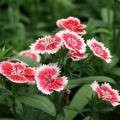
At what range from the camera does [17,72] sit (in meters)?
1.93

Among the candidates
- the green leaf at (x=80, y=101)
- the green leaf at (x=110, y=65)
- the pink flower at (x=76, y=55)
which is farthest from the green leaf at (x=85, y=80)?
the green leaf at (x=110, y=65)

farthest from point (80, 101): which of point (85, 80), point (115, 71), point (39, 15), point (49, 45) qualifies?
point (39, 15)

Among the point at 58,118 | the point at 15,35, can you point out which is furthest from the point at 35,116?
the point at 15,35

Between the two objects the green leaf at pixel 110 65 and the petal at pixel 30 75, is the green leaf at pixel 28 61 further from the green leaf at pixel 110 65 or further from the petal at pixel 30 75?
the green leaf at pixel 110 65

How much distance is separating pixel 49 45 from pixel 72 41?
0.10m

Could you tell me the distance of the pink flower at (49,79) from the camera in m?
1.85

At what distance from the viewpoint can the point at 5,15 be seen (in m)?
4.21

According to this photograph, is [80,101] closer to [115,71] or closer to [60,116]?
[60,116]

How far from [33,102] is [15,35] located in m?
1.77

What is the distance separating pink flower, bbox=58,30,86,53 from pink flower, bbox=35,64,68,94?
4.4 inches

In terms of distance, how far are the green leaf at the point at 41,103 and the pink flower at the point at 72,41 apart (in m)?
0.26

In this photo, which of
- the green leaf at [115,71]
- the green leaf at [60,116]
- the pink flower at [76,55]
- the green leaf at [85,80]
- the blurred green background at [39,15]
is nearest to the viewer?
the pink flower at [76,55]

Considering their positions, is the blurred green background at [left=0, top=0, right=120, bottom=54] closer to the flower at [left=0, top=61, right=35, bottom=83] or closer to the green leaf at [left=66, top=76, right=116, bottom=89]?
the green leaf at [left=66, top=76, right=116, bottom=89]

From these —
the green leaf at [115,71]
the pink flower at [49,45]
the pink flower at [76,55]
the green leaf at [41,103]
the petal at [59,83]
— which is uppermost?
the pink flower at [49,45]
